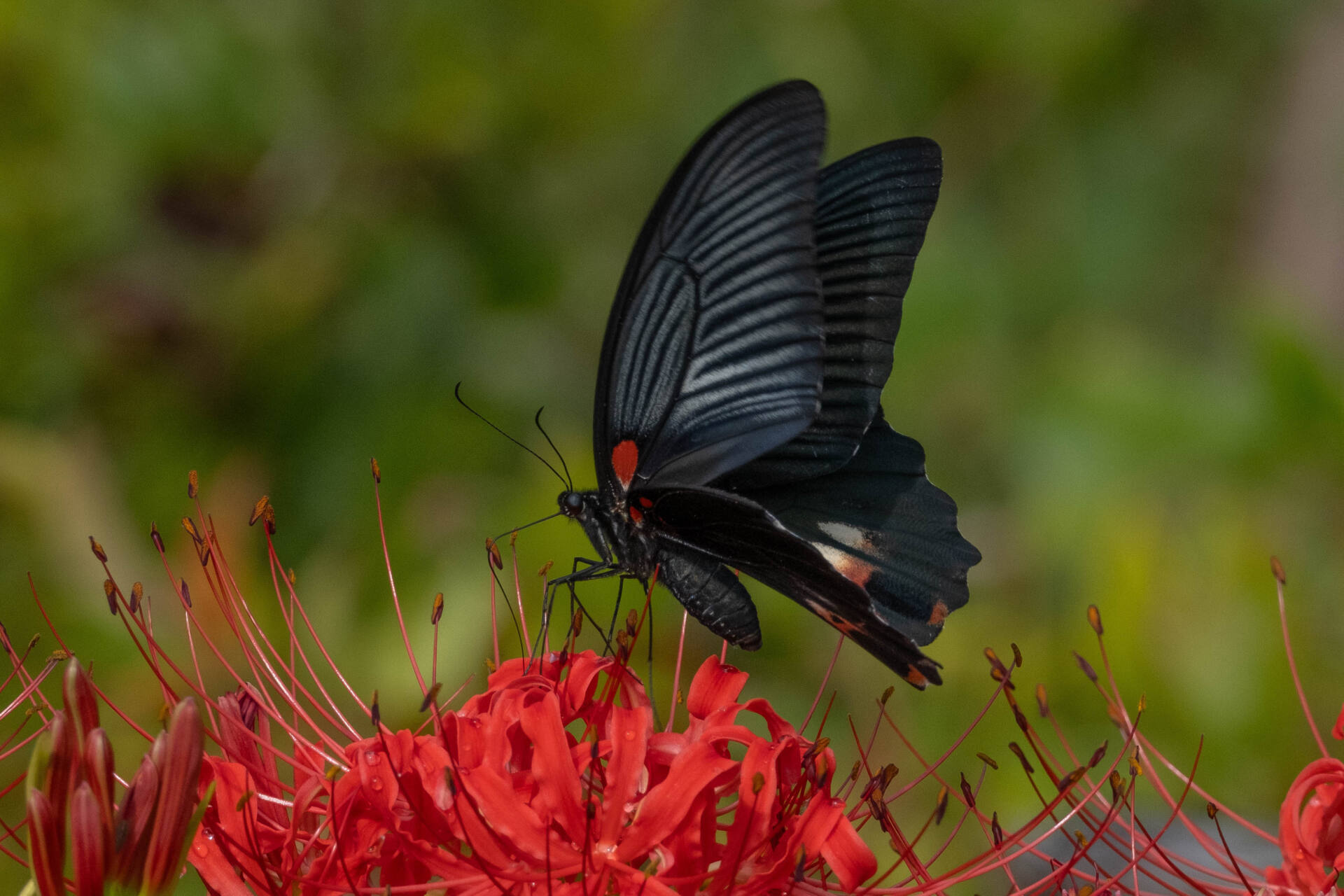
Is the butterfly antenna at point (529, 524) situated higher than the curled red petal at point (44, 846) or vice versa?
the butterfly antenna at point (529, 524)

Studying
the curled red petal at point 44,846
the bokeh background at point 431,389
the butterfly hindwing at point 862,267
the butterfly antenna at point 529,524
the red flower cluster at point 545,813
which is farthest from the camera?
the bokeh background at point 431,389

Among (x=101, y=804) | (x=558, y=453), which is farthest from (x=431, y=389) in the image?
(x=101, y=804)

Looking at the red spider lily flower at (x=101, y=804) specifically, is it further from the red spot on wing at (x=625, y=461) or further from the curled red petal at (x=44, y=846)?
the red spot on wing at (x=625, y=461)

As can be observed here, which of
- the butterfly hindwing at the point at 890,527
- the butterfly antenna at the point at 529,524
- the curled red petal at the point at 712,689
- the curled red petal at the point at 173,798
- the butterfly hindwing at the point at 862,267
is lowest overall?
the curled red petal at the point at 173,798

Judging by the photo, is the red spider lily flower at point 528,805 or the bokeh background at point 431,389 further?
the bokeh background at point 431,389

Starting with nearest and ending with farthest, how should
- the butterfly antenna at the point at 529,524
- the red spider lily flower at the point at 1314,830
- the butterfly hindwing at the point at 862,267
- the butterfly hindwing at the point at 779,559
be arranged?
the red spider lily flower at the point at 1314,830, the butterfly hindwing at the point at 779,559, the butterfly hindwing at the point at 862,267, the butterfly antenna at the point at 529,524

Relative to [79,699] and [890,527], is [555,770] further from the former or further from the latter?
[890,527]

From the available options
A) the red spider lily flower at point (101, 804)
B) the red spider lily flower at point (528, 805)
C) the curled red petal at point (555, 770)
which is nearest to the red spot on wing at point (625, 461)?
the red spider lily flower at point (528, 805)

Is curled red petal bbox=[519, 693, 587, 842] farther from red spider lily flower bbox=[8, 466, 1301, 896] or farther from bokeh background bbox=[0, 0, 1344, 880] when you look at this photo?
bokeh background bbox=[0, 0, 1344, 880]

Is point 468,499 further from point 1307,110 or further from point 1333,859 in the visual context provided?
point 1307,110
